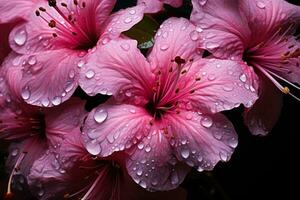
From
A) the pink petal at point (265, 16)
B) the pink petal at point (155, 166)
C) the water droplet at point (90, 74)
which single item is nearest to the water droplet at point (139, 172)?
the pink petal at point (155, 166)

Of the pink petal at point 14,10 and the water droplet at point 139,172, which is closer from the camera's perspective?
the water droplet at point 139,172

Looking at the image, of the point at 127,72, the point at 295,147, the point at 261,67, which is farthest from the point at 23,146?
the point at 295,147

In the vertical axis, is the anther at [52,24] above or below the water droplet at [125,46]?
above

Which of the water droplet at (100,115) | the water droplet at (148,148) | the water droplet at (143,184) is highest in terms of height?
the water droplet at (100,115)

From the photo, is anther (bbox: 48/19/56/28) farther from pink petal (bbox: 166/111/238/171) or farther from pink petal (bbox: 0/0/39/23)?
pink petal (bbox: 166/111/238/171)

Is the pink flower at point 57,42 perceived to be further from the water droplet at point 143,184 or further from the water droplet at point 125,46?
the water droplet at point 143,184

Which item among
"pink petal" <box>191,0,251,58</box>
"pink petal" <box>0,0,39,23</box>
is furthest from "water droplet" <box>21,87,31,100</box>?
"pink petal" <box>191,0,251,58</box>
